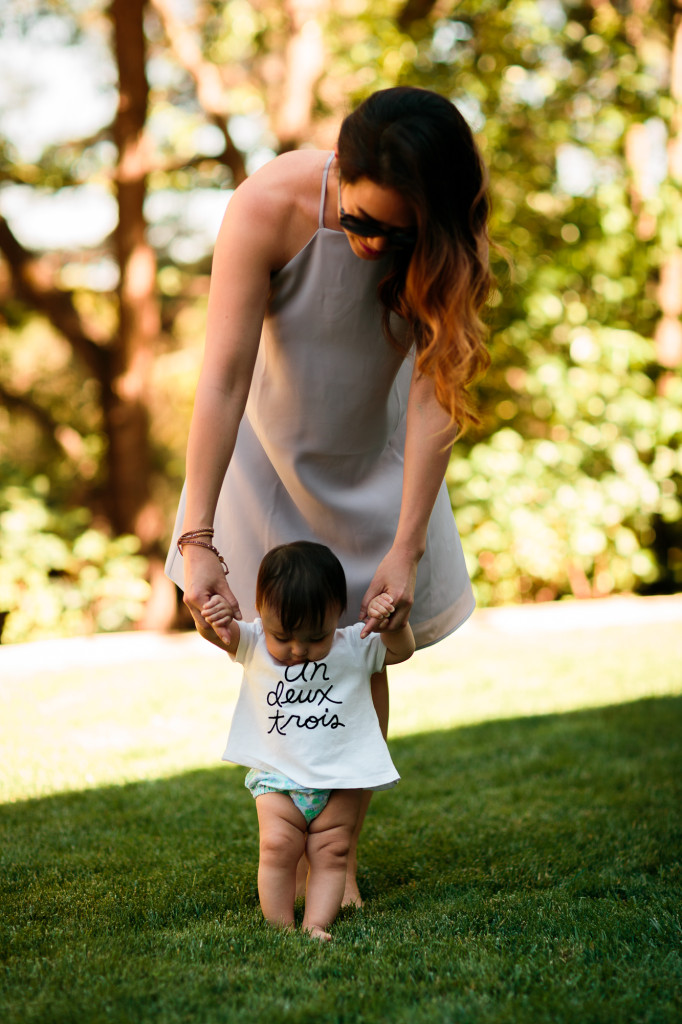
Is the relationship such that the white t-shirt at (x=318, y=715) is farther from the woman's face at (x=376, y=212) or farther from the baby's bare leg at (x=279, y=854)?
the woman's face at (x=376, y=212)

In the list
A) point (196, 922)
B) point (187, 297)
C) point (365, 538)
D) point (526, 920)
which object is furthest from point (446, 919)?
point (187, 297)

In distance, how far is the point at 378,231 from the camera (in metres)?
1.75

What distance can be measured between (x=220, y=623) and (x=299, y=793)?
402 mm

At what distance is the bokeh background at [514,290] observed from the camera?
22.2 ft

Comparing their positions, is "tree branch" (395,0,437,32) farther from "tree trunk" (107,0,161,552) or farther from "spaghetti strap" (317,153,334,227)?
"spaghetti strap" (317,153,334,227)

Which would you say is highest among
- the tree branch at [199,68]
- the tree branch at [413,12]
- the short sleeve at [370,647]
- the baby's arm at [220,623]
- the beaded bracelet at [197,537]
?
the tree branch at [413,12]

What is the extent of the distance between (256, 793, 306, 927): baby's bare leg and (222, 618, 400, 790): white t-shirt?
0.08 metres

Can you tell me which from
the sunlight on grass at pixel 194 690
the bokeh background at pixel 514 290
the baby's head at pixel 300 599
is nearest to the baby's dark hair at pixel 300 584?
the baby's head at pixel 300 599

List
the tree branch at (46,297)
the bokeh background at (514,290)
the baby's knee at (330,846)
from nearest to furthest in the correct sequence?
the baby's knee at (330,846), the bokeh background at (514,290), the tree branch at (46,297)

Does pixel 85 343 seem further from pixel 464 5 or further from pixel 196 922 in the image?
pixel 196 922

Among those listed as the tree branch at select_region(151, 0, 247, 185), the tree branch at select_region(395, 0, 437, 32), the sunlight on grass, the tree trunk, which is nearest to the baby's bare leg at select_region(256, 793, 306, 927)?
the sunlight on grass

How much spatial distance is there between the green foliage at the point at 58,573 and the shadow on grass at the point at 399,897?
357cm

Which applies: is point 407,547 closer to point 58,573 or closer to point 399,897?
point 399,897

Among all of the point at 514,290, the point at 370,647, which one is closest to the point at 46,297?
the point at 514,290
